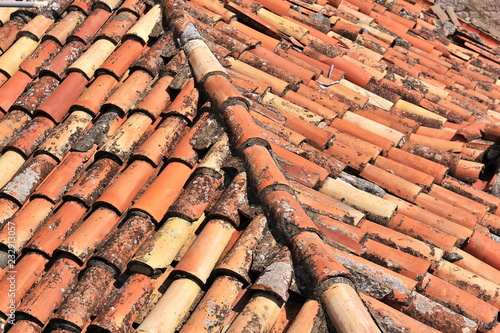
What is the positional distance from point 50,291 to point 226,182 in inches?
51.3

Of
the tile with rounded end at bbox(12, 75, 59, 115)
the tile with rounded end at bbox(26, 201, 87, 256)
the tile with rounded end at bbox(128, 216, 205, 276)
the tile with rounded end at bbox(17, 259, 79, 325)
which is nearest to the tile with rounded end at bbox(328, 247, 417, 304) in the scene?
the tile with rounded end at bbox(128, 216, 205, 276)

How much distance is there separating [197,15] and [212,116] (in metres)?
1.58

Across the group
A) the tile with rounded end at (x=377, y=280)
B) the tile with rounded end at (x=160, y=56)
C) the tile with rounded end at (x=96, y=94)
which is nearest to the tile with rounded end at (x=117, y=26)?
the tile with rounded end at (x=160, y=56)

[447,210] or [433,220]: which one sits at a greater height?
[447,210]

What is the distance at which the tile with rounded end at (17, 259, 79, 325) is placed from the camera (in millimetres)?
3436

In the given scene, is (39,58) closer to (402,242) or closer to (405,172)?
(405,172)

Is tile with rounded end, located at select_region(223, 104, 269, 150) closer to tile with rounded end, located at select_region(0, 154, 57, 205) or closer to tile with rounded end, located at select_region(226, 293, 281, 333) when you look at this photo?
tile with rounded end, located at select_region(226, 293, 281, 333)

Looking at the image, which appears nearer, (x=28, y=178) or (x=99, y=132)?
(x=28, y=178)

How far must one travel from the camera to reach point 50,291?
3527mm

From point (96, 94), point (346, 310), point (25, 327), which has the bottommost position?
point (25, 327)

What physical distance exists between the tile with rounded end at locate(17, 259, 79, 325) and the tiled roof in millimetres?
11

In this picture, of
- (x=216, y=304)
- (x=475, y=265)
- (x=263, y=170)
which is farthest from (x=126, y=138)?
(x=475, y=265)

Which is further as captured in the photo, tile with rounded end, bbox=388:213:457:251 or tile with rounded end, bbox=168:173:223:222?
tile with rounded end, bbox=388:213:457:251

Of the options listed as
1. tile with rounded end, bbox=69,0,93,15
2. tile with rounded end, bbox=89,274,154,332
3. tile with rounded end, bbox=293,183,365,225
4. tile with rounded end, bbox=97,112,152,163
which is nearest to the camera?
tile with rounded end, bbox=89,274,154,332
